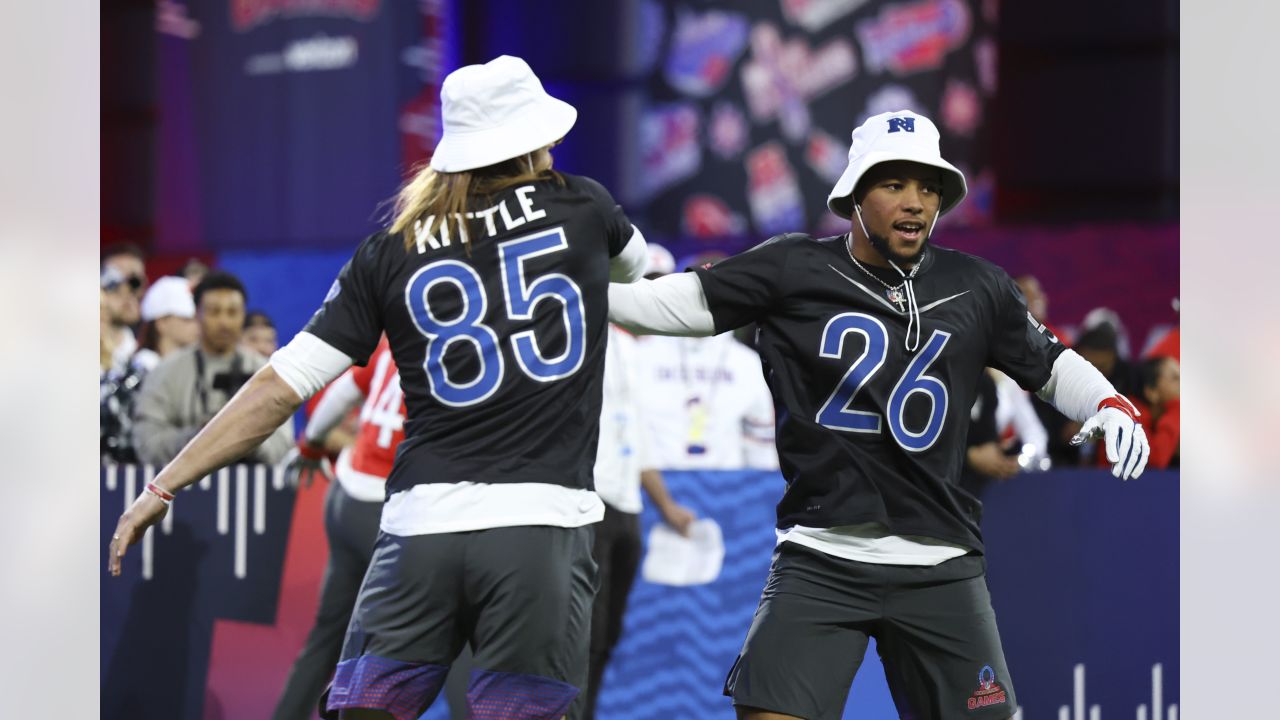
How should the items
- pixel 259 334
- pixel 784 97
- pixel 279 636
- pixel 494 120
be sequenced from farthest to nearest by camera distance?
1. pixel 784 97
2. pixel 259 334
3. pixel 279 636
4. pixel 494 120

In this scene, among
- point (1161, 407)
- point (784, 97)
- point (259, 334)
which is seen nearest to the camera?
point (1161, 407)

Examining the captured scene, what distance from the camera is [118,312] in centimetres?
823

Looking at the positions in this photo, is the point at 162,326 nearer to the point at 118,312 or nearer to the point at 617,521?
the point at 118,312

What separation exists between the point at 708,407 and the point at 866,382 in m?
3.68

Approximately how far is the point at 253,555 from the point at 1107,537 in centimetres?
325

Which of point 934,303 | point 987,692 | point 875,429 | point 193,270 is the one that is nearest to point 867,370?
point 875,429

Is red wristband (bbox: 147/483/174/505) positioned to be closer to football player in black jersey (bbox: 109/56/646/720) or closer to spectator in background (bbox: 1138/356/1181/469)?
football player in black jersey (bbox: 109/56/646/720)

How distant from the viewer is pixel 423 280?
136 inches

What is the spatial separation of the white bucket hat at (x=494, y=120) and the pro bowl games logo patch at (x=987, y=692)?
1.65 metres

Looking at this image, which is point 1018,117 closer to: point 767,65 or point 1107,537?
point 767,65

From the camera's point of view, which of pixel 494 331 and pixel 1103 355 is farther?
pixel 1103 355

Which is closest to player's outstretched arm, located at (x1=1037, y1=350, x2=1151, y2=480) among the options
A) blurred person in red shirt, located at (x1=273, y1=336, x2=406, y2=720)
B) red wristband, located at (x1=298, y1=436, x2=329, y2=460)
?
blurred person in red shirt, located at (x1=273, y1=336, x2=406, y2=720)

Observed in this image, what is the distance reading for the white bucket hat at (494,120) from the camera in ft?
11.5
